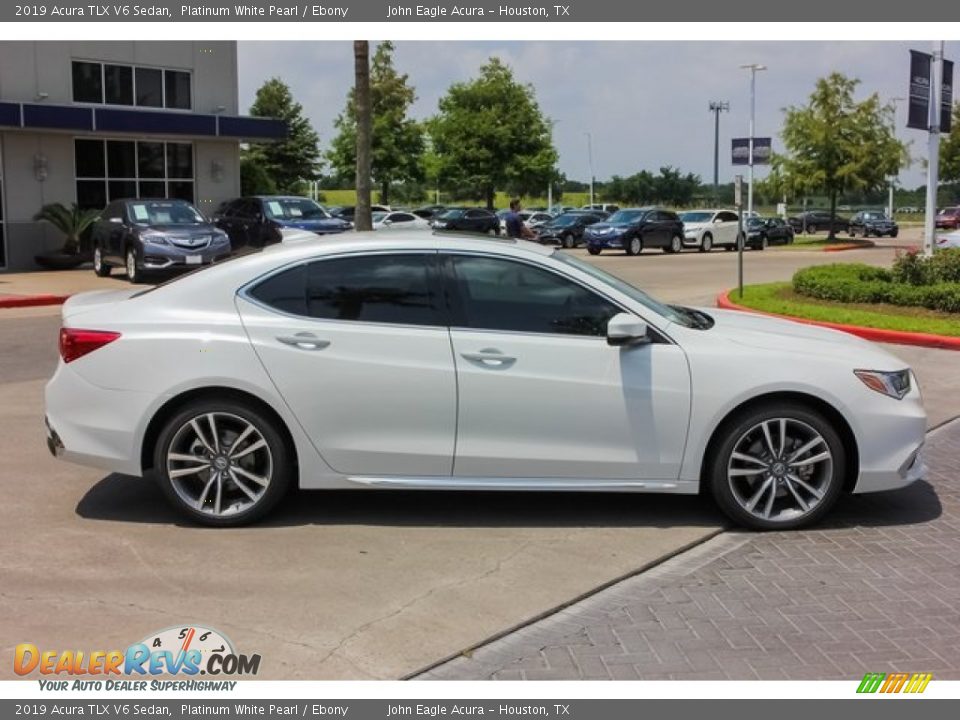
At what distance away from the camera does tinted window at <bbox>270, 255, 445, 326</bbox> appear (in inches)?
223

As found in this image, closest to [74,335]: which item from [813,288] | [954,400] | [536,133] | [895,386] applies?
[895,386]

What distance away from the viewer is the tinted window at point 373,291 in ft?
18.6

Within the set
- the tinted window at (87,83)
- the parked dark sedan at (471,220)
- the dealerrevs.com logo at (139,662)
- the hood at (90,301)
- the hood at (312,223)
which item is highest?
the tinted window at (87,83)

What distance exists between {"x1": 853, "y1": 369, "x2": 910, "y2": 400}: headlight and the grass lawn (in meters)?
7.40

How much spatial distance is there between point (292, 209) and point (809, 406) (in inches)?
838

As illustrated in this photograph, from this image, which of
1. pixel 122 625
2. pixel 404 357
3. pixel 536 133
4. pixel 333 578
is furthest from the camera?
pixel 536 133

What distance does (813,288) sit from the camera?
16.0m

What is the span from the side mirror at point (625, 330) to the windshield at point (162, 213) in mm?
17056

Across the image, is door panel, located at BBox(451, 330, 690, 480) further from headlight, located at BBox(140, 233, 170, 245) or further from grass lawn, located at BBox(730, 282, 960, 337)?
headlight, located at BBox(140, 233, 170, 245)

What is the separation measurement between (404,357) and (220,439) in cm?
108

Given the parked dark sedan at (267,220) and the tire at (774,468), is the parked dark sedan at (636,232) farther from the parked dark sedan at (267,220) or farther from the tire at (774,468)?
the tire at (774,468)

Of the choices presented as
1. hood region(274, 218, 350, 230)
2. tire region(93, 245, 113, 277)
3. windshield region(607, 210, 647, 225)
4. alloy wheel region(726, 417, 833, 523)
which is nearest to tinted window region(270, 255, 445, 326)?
alloy wheel region(726, 417, 833, 523)

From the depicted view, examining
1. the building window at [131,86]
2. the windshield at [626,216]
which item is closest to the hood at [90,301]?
the building window at [131,86]

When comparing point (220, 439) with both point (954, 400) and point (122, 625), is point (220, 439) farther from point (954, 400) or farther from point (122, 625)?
point (954, 400)
